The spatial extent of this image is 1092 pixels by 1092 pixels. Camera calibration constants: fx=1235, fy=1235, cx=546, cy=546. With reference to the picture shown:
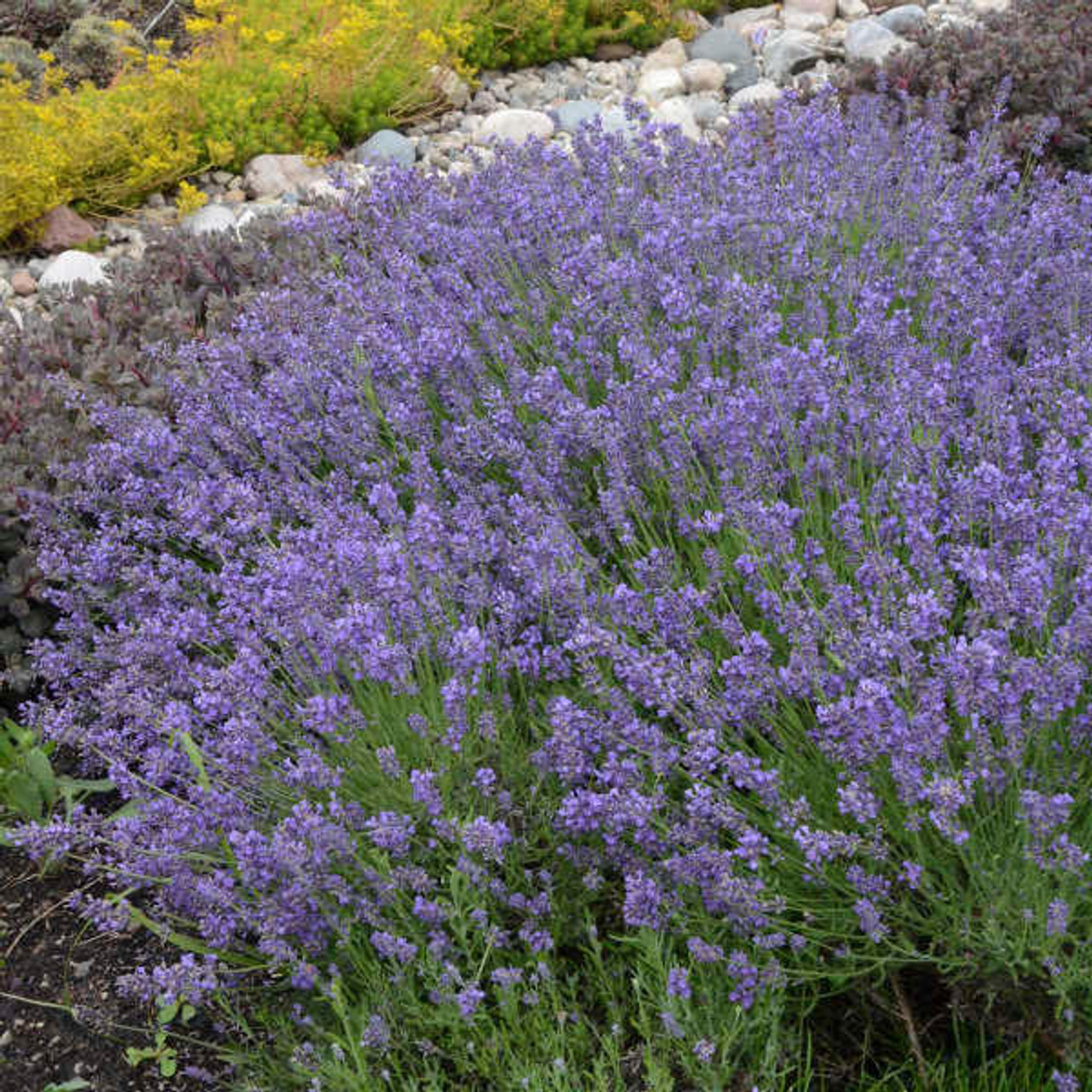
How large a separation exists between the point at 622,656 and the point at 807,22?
646cm

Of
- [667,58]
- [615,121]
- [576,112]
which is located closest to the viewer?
[615,121]

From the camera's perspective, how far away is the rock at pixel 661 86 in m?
6.86

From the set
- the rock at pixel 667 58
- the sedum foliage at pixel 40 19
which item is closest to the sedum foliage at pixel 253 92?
the rock at pixel 667 58

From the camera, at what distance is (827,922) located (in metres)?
2.10

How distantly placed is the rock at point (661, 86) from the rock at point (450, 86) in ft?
3.21

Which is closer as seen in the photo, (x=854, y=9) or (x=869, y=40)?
(x=869, y=40)

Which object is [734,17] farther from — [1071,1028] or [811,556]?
[1071,1028]

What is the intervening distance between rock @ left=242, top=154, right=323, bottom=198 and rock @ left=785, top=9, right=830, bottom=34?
3093 mm

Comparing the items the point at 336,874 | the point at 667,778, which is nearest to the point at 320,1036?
the point at 336,874

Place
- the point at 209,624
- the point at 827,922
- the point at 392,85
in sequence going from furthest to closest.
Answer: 1. the point at 392,85
2. the point at 209,624
3. the point at 827,922

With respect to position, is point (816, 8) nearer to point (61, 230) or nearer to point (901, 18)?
point (901, 18)

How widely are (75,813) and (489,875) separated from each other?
2.61 ft

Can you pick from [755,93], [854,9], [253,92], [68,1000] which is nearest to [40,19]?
[253,92]

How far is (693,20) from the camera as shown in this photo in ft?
25.5
